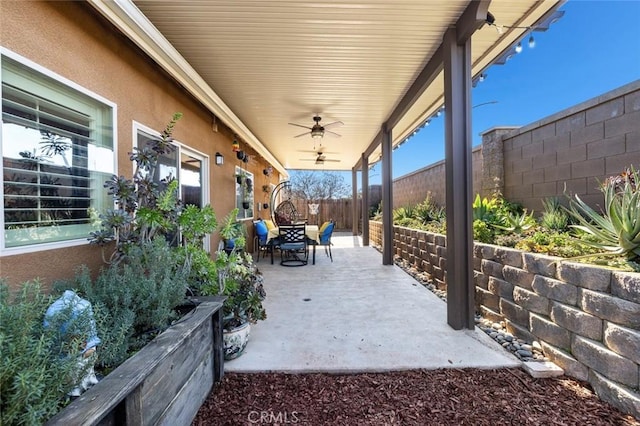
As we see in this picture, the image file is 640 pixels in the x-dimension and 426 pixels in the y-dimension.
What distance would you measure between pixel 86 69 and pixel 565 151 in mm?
4633

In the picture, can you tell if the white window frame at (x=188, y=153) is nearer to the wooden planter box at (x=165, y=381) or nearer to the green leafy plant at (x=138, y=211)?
the green leafy plant at (x=138, y=211)

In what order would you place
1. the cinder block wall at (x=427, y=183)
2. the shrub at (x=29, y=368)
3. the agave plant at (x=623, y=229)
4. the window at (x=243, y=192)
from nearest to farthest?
the shrub at (x=29, y=368) → the agave plant at (x=623, y=229) → the cinder block wall at (x=427, y=183) → the window at (x=243, y=192)

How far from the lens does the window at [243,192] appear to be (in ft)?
19.9

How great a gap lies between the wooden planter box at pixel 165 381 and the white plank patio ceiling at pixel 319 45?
249cm

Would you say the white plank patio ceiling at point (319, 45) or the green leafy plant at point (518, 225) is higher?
the white plank patio ceiling at point (319, 45)

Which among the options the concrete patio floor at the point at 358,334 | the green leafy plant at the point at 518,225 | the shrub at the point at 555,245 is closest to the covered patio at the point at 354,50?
the concrete patio floor at the point at 358,334

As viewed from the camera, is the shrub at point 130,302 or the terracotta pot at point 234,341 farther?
the terracotta pot at point 234,341

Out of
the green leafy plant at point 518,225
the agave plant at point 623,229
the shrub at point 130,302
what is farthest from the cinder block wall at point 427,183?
the shrub at point 130,302

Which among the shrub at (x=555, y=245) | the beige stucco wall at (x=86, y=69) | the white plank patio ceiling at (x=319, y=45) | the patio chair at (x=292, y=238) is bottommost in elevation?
the patio chair at (x=292, y=238)

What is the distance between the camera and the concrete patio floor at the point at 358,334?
214 centimetres

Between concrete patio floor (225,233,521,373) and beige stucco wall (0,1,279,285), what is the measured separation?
1.42 metres

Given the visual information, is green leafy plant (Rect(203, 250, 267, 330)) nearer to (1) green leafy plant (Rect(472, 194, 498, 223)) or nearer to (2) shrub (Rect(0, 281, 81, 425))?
(2) shrub (Rect(0, 281, 81, 425))

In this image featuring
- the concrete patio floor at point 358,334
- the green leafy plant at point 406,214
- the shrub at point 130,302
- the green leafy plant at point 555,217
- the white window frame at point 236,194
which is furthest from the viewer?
the green leafy plant at point 406,214

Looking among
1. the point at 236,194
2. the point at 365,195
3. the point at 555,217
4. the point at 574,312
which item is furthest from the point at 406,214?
the point at 574,312
